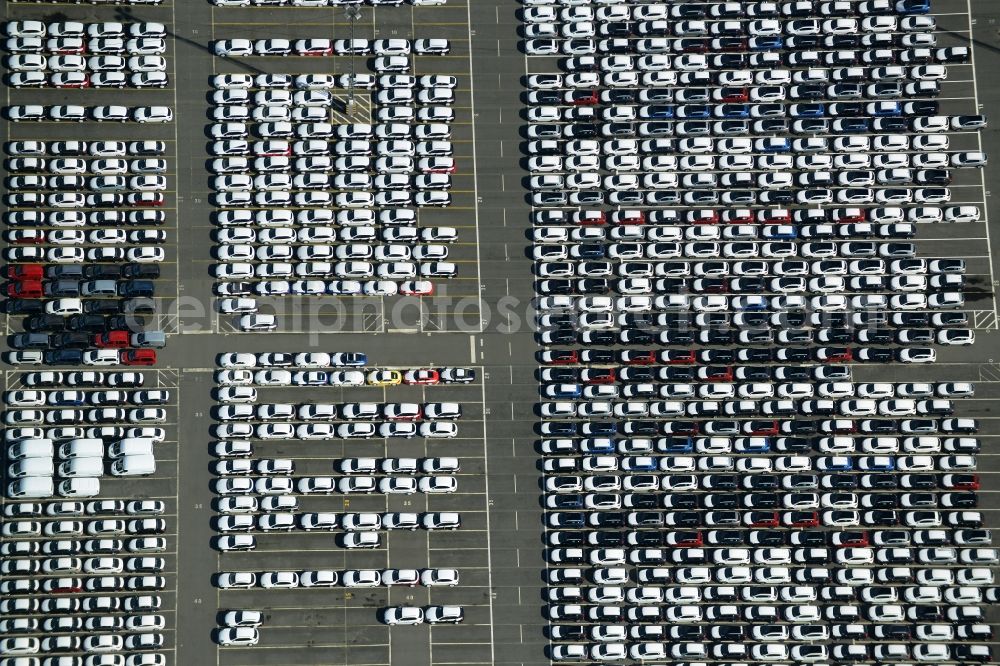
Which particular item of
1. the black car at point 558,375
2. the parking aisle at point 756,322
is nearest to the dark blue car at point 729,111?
the parking aisle at point 756,322

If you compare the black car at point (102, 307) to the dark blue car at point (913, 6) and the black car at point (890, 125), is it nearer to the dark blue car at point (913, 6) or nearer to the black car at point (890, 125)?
the black car at point (890, 125)

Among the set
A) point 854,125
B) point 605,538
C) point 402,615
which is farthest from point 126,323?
point 854,125

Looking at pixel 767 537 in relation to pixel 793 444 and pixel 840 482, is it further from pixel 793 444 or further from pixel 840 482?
pixel 793 444

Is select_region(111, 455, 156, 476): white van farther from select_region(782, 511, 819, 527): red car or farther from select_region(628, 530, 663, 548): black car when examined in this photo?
select_region(782, 511, 819, 527): red car

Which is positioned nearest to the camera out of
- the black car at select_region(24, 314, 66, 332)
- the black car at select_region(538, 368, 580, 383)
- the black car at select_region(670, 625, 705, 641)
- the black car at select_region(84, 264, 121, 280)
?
the black car at select_region(670, 625, 705, 641)

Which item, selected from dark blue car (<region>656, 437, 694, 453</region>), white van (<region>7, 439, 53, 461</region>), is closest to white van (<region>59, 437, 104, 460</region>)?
white van (<region>7, 439, 53, 461</region>)
